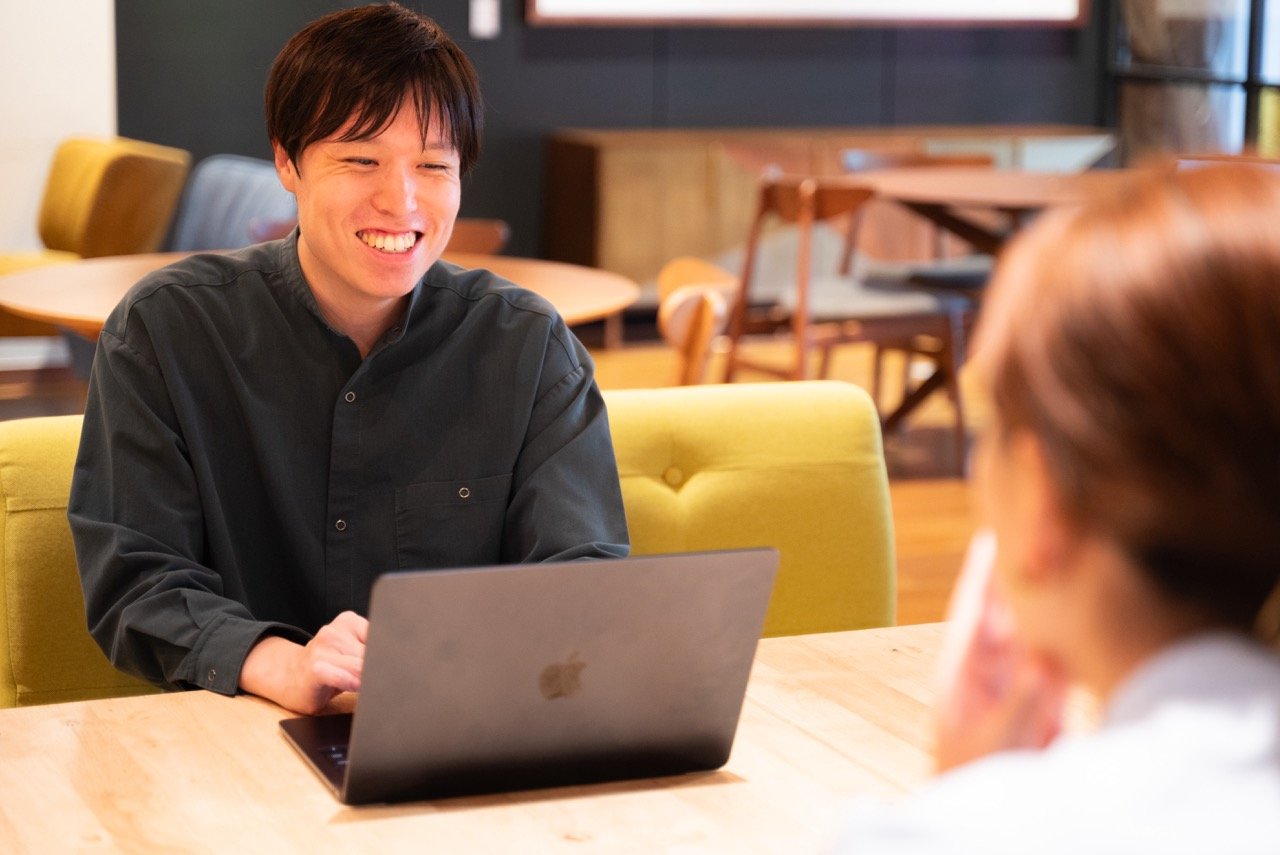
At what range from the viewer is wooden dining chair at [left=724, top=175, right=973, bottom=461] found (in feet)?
17.7

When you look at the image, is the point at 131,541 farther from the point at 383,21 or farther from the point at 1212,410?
the point at 1212,410

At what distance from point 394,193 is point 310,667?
61 centimetres

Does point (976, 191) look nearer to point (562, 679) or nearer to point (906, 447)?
point (906, 447)

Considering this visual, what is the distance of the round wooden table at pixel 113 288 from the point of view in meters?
3.62

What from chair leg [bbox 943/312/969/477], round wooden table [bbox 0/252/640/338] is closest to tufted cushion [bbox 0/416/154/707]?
round wooden table [bbox 0/252/640/338]

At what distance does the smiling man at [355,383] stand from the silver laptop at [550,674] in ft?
1.54

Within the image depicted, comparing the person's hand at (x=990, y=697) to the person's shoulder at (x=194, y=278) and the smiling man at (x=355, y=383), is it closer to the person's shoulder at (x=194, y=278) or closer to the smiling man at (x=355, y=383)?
the smiling man at (x=355, y=383)

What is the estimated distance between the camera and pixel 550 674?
1266mm

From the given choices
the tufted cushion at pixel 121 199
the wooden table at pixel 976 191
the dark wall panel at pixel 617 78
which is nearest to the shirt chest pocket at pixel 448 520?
the wooden table at pixel 976 191

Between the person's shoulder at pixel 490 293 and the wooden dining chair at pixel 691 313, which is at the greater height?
the person's shoulder at pixel 490 293

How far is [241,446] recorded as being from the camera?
6.01 feet

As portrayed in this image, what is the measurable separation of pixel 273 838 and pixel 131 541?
0.55 meters

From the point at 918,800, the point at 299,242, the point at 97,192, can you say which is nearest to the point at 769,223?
the point at 97,192

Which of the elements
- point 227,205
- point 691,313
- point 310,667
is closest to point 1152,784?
point 310,667
